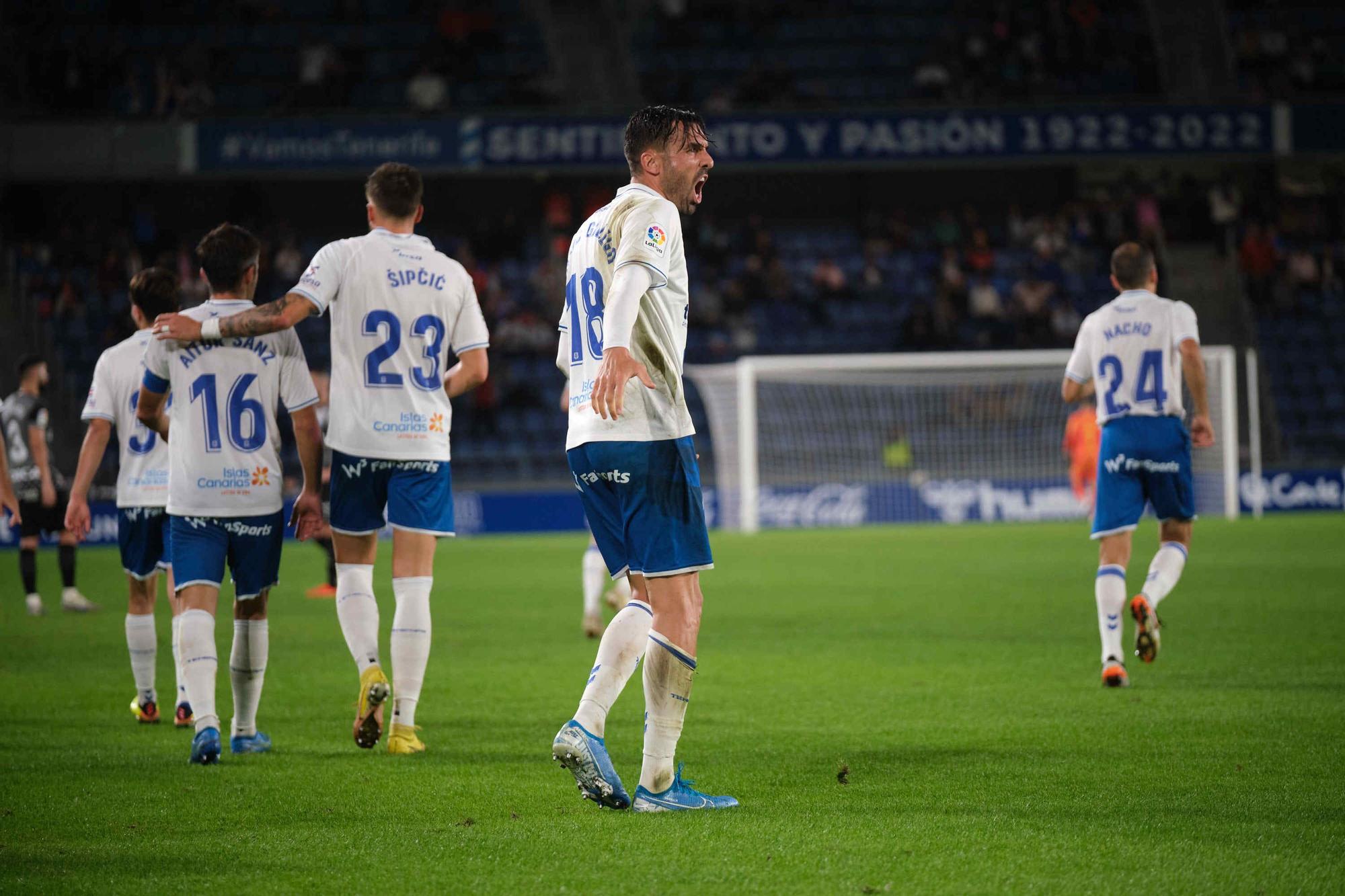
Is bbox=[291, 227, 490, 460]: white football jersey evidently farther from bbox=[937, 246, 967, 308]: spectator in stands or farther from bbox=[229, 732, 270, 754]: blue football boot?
bbox=[937, 246, 967, 308]: spectator in stands

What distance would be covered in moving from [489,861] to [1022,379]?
67.1 feet

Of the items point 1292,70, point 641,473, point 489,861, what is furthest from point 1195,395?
point 1292,70

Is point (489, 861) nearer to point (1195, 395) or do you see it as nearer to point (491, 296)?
point (1195, 395)

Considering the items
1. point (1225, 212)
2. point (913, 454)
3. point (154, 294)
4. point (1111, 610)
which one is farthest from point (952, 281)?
point (154, 294)

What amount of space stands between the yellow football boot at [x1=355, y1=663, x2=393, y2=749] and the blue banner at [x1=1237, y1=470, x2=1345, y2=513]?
1984cm

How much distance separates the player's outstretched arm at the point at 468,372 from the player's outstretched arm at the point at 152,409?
3.52ft

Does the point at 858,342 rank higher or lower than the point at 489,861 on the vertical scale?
higher

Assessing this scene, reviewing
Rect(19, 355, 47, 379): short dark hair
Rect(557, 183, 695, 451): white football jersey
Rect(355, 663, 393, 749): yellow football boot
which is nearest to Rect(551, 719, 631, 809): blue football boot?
Rect(557, 183, 695, 451): white football jersey

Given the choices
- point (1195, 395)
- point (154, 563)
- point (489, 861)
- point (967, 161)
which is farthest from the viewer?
point (967, 161)

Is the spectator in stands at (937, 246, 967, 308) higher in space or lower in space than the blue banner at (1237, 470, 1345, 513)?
higher

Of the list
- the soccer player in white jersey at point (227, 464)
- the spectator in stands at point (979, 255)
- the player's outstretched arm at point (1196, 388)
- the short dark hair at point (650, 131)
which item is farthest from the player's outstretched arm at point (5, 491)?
the spectator in stands at point (979, 255)

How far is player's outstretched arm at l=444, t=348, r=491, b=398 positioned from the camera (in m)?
5.99

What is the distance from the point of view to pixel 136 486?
6.70 metres

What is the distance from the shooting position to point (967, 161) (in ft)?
83.1
